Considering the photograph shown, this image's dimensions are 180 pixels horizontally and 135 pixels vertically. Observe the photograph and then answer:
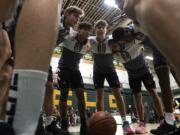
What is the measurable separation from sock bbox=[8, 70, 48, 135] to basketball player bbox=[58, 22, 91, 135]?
9.34 feet

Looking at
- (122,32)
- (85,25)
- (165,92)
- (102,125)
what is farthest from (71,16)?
(102,125)

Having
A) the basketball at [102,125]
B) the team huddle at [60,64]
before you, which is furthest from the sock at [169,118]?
the basketball at [102,125]

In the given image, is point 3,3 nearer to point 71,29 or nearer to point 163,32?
point 163,32

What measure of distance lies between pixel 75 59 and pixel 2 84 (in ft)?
9.35

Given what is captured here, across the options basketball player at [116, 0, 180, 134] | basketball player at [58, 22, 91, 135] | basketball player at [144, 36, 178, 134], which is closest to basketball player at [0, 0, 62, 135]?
basketball player at [116, 0, 180, 134]

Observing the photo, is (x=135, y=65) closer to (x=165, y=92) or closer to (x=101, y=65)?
(x=101, y=65)

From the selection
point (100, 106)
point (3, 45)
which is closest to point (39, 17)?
point (3, 45)

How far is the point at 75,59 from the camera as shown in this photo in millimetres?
3709

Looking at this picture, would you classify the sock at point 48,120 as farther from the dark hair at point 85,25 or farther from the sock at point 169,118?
the dark hair at point 85,25

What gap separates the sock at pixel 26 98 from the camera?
2.05ft

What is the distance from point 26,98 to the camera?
0.65 meters

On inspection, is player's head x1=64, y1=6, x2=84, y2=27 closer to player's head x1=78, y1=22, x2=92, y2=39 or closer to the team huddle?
the team huddle

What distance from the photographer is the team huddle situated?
652 mm

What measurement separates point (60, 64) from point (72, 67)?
184 millimetres
